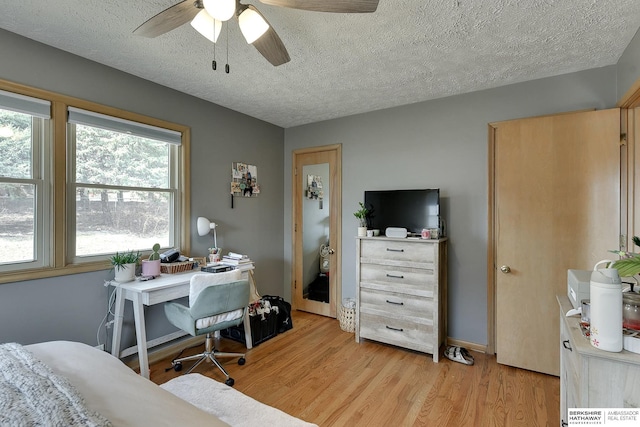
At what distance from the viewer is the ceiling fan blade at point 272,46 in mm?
1502

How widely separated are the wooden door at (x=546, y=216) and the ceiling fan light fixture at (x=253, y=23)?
86.8 inches

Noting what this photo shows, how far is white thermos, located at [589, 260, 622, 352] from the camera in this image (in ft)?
3.16

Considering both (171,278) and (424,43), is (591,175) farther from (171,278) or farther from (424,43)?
(171,278)

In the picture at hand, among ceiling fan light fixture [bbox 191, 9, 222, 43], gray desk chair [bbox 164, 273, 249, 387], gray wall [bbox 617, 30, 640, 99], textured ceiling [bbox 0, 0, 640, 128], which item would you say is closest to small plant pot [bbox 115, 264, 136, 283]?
gray desk chair [bbox 164, 273, 249, 387]

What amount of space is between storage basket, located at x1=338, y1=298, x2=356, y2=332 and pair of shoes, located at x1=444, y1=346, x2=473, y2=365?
97cm

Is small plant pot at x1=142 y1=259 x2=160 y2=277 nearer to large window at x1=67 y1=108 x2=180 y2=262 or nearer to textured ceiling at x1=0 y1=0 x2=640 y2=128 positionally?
large window at x1=67 y1=108 x2=180 y2=262

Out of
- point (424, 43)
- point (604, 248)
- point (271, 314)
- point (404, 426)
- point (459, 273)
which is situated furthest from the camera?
point (271, 314)

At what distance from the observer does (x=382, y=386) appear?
230cm

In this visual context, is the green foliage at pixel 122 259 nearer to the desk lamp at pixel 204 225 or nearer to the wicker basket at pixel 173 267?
the wicker basket at pixel 173 267

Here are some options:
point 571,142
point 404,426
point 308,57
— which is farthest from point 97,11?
point 571,142

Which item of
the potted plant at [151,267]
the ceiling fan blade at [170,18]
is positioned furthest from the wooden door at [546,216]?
the potted plant at [151,267]

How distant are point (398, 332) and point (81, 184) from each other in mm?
3011

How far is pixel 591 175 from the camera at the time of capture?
222 cm

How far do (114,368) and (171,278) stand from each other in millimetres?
1270
